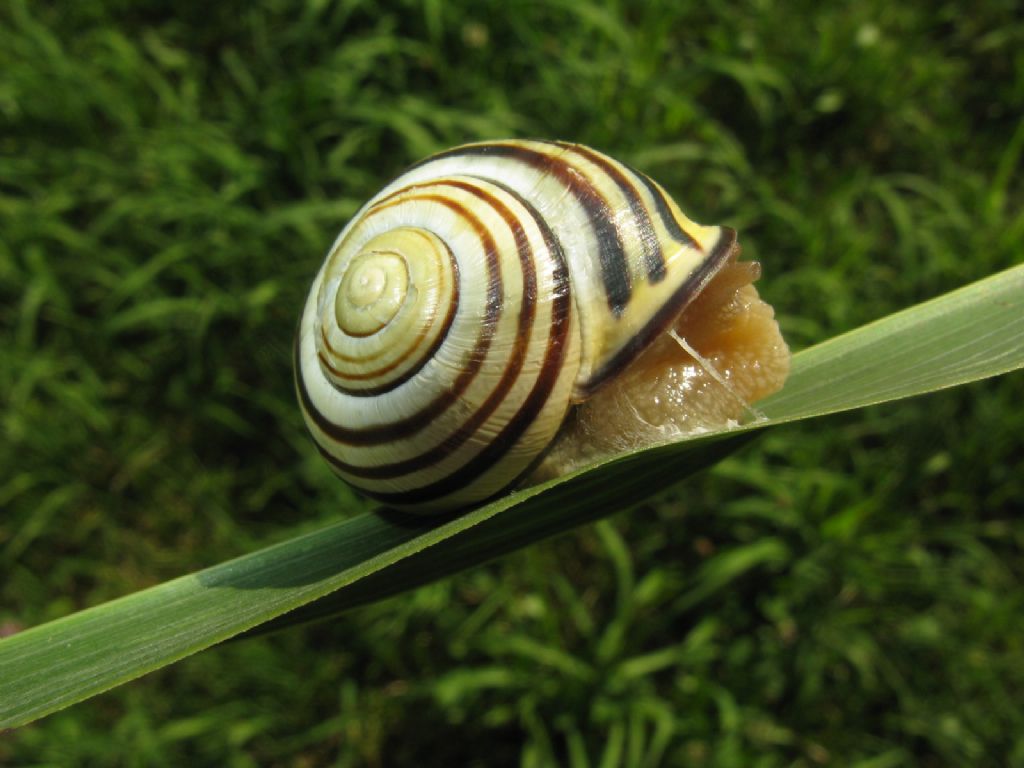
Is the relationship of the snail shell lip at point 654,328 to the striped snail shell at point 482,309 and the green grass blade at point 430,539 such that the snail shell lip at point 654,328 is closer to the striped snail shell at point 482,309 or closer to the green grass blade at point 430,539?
Answer: the striped snail shell at point 482,309

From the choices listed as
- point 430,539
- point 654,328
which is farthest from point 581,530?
point 430,539

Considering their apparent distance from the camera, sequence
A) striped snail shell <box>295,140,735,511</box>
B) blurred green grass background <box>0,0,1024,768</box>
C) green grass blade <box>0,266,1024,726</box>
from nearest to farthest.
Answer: green grass blade <box>0,266,1024,726</box>
striped snail shell <box>295,140,735,511</box>
blurred green grass background <box>0,0,1024,768</box>

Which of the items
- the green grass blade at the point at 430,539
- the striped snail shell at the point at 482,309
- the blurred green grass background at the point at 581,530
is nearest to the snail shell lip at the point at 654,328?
the striped snail shell at the point at 482,309

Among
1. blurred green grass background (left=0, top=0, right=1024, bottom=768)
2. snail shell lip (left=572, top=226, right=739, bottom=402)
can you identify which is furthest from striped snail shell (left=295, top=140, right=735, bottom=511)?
blurred green grass background (left=0, top=0, right=1024, bottom=768)

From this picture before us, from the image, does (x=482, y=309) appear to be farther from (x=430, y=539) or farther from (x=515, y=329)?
(x=430, y=539)

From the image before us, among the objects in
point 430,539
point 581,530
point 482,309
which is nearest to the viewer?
point 430,539

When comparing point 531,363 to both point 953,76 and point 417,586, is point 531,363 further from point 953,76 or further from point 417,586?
point 953,76

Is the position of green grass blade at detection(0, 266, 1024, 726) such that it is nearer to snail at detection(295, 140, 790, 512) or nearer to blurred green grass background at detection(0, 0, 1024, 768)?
snail at detection(295, 140, 790, 512)

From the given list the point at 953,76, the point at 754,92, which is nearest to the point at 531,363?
the point at 754,92
